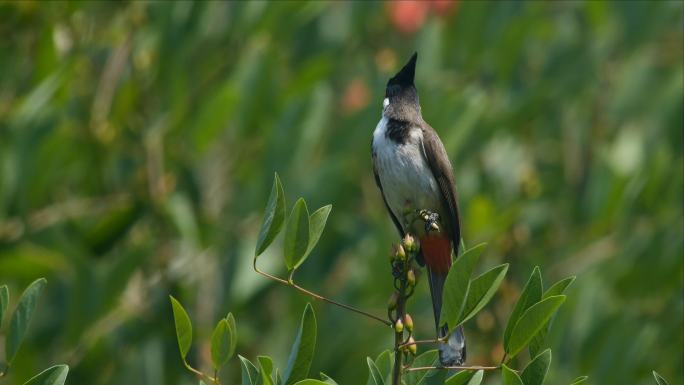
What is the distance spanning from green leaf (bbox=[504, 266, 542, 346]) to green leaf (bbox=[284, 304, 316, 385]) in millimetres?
301

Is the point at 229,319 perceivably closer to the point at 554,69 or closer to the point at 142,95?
the point at 142,95

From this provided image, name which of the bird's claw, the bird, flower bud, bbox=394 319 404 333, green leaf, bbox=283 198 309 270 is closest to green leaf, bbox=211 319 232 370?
green leaf, bbox=283 198 309 270

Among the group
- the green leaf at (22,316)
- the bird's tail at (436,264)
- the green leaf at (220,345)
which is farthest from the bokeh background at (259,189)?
the green leaf at (220,345)

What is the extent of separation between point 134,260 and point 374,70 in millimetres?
1169

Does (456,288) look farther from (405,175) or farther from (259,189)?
(259,189)

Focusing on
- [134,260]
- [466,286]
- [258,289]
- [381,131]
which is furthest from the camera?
[258,289]

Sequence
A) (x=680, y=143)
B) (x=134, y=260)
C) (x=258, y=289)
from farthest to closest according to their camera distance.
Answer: (x=680, y=143) → (x=258, y=289) → (x=134, y=260)

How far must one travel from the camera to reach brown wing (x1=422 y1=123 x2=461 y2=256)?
365cm

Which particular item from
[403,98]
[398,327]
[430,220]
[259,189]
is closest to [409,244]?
[398,327]

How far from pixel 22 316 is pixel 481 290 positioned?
0.73 m

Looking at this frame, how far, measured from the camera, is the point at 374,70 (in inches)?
195

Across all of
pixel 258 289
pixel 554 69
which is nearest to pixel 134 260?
pixel 258 289

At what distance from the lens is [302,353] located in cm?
232

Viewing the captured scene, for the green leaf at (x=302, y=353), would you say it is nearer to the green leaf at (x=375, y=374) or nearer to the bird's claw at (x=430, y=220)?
the green leaf at (x=375, y=374)
